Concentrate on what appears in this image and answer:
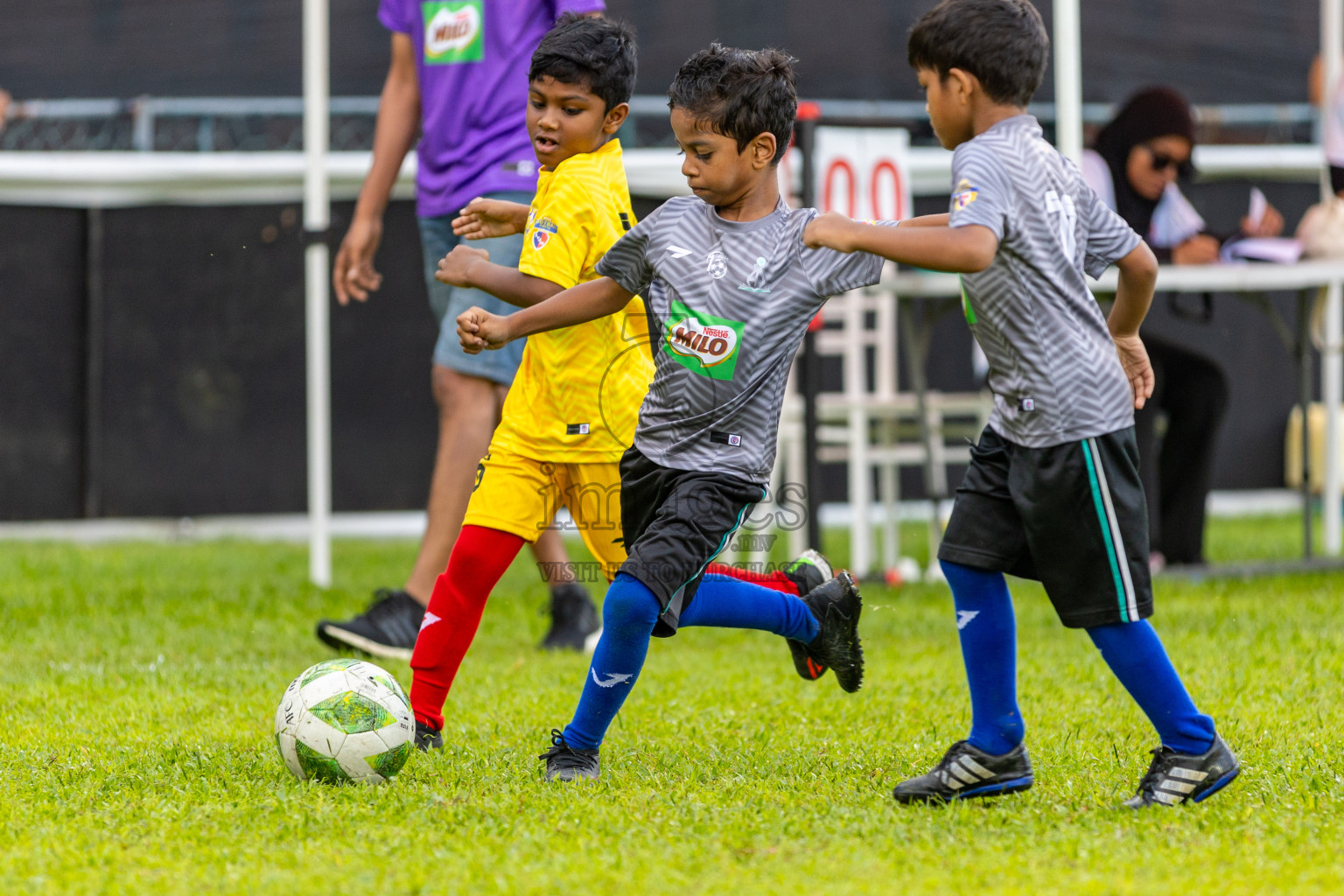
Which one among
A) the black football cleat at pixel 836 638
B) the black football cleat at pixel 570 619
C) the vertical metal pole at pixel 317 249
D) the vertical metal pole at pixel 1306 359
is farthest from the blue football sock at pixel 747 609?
the vertical metal pole at pixel 1306 359

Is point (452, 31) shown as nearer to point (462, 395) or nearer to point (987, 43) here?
point (462, 395)

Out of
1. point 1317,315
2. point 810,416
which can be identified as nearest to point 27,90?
point 810,416

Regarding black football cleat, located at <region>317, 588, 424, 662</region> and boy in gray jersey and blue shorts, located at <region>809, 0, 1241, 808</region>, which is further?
black football cleat, located at <region>317, 588, 424, 662</region>

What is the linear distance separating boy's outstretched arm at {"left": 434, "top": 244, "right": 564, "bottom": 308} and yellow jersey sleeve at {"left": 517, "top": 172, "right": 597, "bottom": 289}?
2 centimetres

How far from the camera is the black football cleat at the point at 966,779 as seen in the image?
242cm

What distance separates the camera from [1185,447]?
581 cm

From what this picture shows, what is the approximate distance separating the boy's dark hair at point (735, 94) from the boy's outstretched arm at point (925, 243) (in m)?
0.44

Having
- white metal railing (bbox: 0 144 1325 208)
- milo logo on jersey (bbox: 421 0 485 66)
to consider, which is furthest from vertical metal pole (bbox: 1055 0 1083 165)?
A: white metal railing (bbox: 0 144 1325 208)

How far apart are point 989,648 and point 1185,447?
363 centimetres

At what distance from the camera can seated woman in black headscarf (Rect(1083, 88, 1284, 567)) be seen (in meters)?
5.75

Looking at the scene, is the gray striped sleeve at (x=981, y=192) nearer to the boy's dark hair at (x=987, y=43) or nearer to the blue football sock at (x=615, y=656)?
the boy's dark hair at (x=987, y=43)

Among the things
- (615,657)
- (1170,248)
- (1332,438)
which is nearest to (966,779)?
(615,657)

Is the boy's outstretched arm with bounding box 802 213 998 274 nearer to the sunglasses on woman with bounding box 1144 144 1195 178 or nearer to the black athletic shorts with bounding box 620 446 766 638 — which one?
the black athletic shorts with bounding box 620 446 766 638

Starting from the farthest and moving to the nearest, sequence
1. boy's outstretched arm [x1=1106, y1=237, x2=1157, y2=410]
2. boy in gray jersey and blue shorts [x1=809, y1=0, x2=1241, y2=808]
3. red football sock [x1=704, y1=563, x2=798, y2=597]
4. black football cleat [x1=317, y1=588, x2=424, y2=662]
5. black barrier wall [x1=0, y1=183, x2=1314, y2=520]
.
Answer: black barrier wall [x1=0, y1=183, x2=1314, y2=520] < black football cleat [x1=317, y1=588, x2=424, y2=662] < red football sock [x1=704, y1=563, x2=798, y2=597] < boy's outstretched arm [x1=1106, y1=237, x2=1157, y2=410] < boy in gray jersey and blue shorts [x1=809, y1=0, x2=1241, y2=808]
